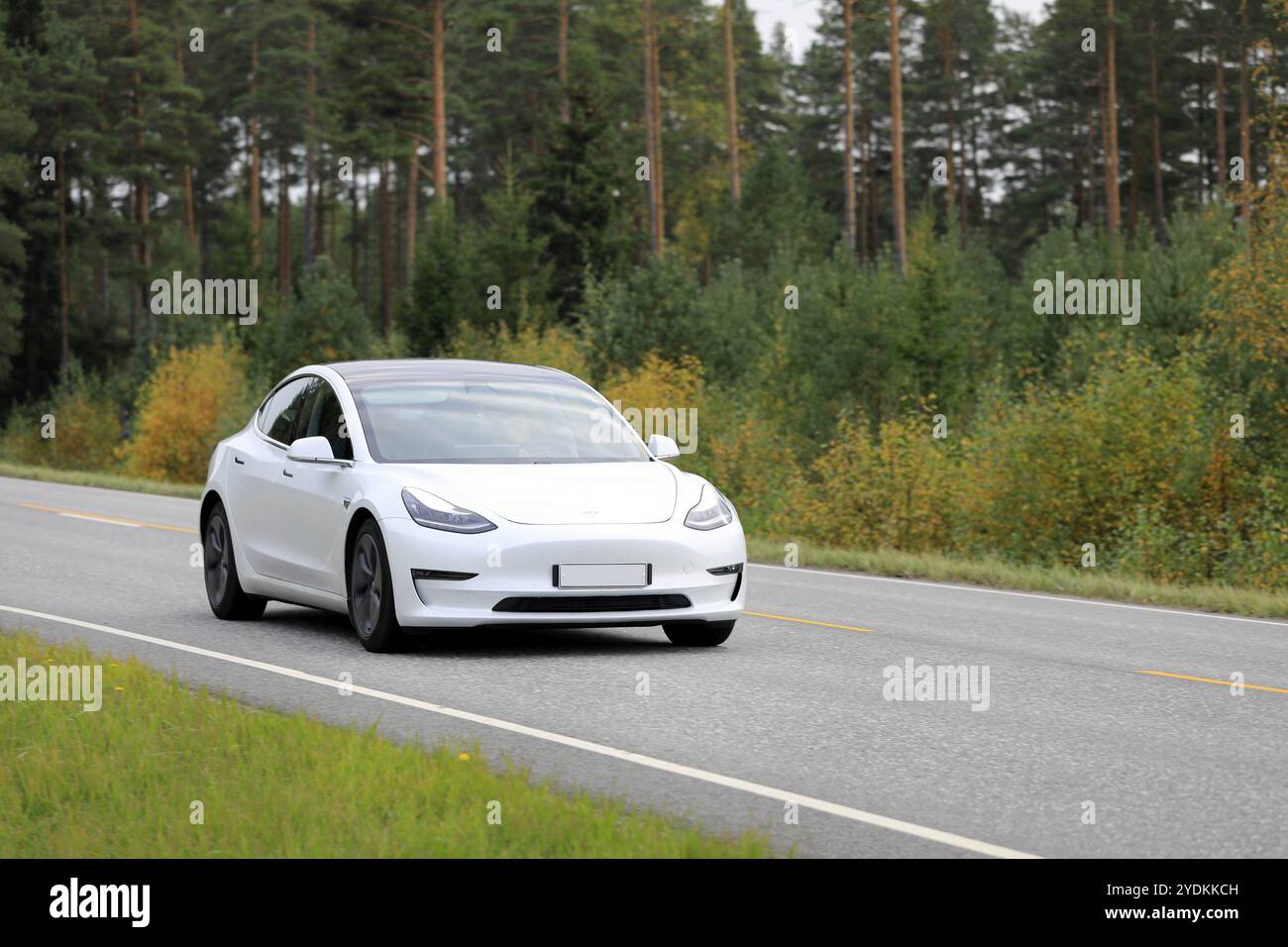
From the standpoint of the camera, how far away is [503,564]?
10.1 meters

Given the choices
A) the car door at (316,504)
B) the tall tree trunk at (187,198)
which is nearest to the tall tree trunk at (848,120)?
the tall tree trunk at (187,198)

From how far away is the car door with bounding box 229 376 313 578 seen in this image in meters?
12.0

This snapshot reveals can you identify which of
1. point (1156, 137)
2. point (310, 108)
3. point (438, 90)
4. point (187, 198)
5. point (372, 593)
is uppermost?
point (310, 108)

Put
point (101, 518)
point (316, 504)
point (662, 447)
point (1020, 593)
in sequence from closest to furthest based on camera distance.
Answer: point (316, 504), point (662, 447), point (1020, 593), point (101, 518)

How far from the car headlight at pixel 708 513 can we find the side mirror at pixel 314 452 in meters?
2.19

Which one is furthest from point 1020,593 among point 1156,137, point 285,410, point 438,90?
point 1156,137

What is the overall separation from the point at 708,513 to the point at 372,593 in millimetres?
2051

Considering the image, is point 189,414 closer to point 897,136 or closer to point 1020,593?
point 897,136

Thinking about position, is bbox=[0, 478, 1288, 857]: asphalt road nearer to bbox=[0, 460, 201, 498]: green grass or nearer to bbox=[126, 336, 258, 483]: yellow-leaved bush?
bbox=[0, 460, 201, 498]: green grass

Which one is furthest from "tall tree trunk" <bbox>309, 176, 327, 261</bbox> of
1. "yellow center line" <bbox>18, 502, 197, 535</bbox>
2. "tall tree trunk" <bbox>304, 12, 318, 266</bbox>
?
"yellow center line" <bbox>18, 502, 197, 535</bbox>

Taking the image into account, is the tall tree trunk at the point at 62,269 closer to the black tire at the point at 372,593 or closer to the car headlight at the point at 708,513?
the black tire at the point at 372,593

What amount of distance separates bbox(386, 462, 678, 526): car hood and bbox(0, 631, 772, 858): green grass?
95.5 inches

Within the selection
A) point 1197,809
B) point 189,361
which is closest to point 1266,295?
point 1197,809
